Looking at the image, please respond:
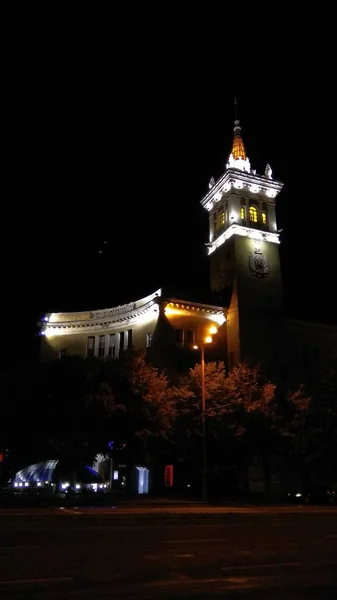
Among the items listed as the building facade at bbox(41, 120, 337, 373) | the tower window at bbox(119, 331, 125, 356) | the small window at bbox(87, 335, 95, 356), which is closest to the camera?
the building facade at bbox(41, 120, 337, 373)

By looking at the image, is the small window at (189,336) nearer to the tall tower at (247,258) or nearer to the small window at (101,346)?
the tall tower at (247,258)

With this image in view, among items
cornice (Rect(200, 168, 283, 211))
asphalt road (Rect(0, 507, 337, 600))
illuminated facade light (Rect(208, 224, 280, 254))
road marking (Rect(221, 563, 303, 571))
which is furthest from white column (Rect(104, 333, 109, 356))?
road marking (Rect(221, 563, 303, 571))

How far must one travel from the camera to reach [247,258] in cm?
5644

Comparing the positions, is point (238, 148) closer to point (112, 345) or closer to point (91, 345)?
point (112, 345)

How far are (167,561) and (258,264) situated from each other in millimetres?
48709

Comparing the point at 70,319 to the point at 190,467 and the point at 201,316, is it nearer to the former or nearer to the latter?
the point at 201,316

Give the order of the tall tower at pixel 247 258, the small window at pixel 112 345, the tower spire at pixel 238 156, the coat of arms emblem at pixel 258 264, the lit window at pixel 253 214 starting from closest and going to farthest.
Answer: the small window at pixel 112 345 → the tall tower at pixel 247 258 → the coat of arms emblem at pixel 258 264 → the lit window at pixel 253 214 → the tower spire at pixel 238 156

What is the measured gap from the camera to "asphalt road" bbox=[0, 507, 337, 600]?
7.82 metres

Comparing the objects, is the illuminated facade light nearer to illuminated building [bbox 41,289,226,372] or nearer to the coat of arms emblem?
the coat of arms emblem

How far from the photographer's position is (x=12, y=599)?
23.7ft

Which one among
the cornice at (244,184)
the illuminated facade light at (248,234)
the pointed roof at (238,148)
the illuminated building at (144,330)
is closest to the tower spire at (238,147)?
the pointed roof at (238,148)

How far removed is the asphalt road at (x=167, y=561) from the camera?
7.82 m

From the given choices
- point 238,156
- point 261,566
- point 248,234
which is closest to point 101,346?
point 248,234

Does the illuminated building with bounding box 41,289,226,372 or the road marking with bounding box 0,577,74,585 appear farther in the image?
the illuminated building with bounding box 41,289,226,372
